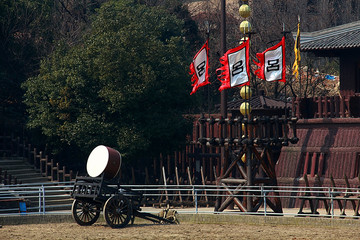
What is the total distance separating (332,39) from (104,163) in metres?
12.9

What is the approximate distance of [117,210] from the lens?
869 inches

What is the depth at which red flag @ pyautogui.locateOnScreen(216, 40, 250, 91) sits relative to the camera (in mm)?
24719

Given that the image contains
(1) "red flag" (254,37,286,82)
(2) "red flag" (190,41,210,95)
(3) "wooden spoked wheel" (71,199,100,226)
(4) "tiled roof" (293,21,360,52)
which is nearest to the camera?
(3) "wooden spoked wheel" (71,199,100,226)

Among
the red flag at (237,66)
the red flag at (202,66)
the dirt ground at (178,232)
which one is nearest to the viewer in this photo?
the dirt ground at (178,232)

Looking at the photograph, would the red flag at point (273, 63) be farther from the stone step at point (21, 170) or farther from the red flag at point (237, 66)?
the stone step at point (21, 170)

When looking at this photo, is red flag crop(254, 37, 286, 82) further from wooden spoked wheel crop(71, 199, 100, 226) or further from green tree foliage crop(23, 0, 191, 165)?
green tree foliage crop(23, 0, 191, 165)

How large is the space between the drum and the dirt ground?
176cm

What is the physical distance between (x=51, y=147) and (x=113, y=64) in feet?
20.0

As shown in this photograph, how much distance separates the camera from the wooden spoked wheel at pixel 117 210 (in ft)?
71.6

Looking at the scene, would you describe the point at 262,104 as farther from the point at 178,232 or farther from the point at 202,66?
the point at 178,232

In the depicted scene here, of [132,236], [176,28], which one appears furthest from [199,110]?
[132,236]

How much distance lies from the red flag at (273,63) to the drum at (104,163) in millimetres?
6056

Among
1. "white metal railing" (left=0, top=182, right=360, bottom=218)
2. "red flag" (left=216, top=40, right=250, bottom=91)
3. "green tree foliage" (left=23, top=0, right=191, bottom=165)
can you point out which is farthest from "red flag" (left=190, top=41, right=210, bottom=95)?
"green tree foliage" (left=23, top=0, right=191, bottom=165)

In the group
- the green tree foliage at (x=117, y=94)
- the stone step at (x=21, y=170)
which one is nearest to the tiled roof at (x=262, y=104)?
the green tree foliage at (x=117, y=94)
